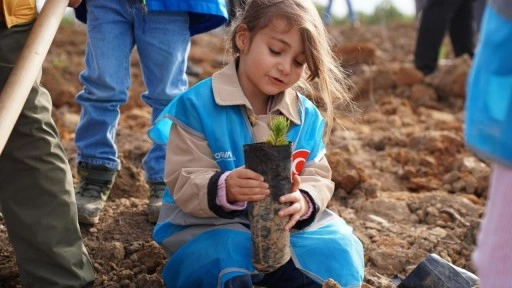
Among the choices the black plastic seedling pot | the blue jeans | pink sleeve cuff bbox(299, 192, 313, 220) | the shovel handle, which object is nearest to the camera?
the shovel handle

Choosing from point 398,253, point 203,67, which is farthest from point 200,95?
point 203,67

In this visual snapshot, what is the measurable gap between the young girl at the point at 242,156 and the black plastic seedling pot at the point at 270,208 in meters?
0.13

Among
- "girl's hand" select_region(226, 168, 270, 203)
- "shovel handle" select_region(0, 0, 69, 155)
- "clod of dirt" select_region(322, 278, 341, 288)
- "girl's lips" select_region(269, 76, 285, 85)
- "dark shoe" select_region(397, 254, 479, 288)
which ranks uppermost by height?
"shovel handle" select_region(0, 0, 69, 155)

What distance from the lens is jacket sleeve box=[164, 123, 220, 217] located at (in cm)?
297

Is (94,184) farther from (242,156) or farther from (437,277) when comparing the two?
(437,277)

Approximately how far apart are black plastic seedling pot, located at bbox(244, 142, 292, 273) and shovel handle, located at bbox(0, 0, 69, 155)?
2.03 ft

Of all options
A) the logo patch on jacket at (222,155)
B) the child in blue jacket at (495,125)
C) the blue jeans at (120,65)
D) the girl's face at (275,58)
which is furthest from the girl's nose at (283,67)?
the child in blue jacket at (495,125)

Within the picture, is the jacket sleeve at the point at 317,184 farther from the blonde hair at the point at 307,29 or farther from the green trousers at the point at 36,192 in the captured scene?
the green trousers at the point at 36,192

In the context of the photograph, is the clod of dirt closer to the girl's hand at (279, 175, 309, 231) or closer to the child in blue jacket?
the girl's hand at (279, 175, 309, 231)

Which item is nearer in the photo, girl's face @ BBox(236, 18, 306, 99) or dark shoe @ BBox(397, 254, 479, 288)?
girl's face @ BBox(236, 18, 306, 99)

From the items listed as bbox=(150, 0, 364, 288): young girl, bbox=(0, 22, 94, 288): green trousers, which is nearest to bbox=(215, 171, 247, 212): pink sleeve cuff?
bbox=(150, 0, 364, 288): young girl

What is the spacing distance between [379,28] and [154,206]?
10.0 metres

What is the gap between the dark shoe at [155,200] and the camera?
388cm

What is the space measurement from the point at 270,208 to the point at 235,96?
496mm
